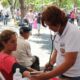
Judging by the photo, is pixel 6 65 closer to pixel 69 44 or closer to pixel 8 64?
pixel 8 64

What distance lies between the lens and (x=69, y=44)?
2.99 m

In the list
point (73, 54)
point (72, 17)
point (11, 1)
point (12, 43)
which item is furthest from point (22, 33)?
point (11, 1)

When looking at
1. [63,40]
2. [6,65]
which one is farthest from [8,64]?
[63,40]

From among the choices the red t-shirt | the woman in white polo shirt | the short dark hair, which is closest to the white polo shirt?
the woman in white polo shirt

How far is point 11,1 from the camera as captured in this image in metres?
39.8

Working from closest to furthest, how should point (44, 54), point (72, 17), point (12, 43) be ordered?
point (12, 43)
point (44, 54)
point (72, 17)

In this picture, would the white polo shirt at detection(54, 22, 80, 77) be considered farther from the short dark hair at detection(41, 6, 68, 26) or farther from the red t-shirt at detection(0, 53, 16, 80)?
the red t-shirt at detection(0, 53, 16, 80)

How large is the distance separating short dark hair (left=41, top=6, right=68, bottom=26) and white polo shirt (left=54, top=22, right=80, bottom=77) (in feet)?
0.39

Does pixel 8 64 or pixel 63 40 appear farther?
pixel 63 40

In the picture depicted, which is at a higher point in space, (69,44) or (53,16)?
(53,16)

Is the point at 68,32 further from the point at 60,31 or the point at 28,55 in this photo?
the point at 28,55

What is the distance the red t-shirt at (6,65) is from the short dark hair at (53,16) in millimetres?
480

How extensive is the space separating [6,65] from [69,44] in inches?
24.2

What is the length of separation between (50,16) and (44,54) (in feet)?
24.8
